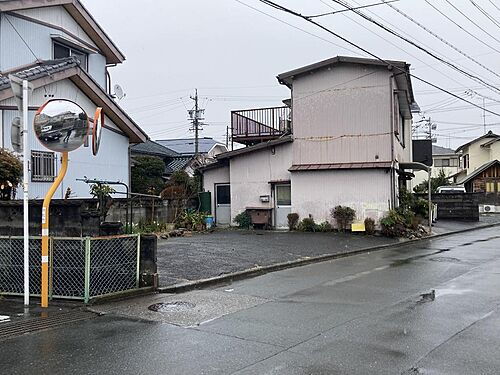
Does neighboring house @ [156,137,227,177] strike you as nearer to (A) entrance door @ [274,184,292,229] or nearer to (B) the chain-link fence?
(A) entrance door @ [274,184,292,229]

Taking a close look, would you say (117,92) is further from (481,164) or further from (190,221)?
(481,164)

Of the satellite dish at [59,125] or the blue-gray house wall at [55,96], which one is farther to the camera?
the blue-gray house wall at [55,96]

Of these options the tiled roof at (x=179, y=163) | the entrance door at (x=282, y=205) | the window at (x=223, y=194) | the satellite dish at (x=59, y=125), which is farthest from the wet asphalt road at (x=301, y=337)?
the tiled roof at (x=179, y=163)

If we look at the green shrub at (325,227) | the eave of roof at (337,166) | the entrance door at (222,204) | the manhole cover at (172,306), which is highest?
the eave of roof at (337,166)

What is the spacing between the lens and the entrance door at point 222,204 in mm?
22516

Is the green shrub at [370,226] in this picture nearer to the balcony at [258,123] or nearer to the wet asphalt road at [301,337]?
the balcony at [258,123]

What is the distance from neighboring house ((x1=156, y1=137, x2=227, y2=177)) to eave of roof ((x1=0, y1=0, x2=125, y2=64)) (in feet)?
44.2

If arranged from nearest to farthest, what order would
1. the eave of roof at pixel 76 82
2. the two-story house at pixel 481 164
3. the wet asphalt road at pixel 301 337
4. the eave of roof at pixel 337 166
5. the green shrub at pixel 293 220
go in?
the wet asphalt road at pixel 301 337, the eave of roof at pixel 76 82, the eave of roof at pixel 337 166, the green shrub at pixel 293 220, the two-story house at pixel 481 164

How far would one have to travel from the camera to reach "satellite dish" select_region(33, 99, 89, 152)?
7.32m

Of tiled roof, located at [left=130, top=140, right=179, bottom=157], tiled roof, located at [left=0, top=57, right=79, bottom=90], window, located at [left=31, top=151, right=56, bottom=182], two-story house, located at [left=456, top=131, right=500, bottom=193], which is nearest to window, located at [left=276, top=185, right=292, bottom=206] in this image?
window, located at [left=31, top=151, right=56, bottom=182]

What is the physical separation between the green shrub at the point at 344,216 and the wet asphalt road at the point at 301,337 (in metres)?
10.1

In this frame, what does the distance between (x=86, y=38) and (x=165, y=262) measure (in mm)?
12170

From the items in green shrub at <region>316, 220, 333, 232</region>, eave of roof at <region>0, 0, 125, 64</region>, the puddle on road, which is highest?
eave of roof at <region>0, 0, 125, 64</region>

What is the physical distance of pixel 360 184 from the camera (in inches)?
767
